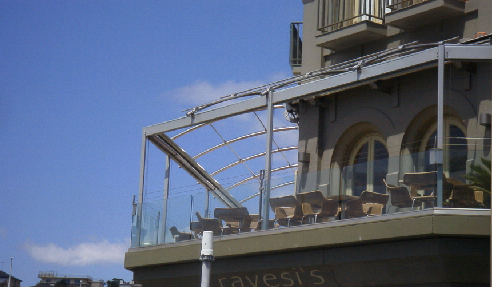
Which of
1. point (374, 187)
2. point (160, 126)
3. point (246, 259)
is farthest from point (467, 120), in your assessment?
point (160, 126)

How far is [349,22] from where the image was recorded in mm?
19984

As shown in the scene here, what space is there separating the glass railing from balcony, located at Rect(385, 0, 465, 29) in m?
4.55

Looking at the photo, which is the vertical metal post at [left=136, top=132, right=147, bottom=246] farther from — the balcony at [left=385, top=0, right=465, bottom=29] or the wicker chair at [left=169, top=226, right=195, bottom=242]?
the balcony at [left=385, top=0, right=465, bottom=29]

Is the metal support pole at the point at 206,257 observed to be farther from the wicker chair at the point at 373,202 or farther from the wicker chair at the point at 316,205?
the wicker chair at the point at 373,202

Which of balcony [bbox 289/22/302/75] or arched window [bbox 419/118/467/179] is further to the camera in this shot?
balcony [bbox 289/22/302/75]

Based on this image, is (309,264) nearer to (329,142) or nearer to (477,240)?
(477,240)

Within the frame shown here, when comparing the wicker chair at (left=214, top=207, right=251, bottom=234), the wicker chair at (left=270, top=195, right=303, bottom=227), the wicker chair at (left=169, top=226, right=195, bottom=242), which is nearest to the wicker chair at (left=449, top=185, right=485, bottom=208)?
the wicker chair at (left=270, top=195, right=303, bottom=227)

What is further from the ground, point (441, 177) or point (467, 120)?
point (467, 120)

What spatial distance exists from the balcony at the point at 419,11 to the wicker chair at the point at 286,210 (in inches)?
209

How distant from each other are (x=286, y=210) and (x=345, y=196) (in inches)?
65.6

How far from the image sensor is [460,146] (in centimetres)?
1366

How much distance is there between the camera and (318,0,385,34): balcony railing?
19438mm

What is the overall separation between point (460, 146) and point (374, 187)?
181cm

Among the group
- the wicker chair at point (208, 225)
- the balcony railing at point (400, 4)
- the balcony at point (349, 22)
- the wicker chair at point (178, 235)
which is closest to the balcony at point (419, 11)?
the balcony railing at point (400, 4)
